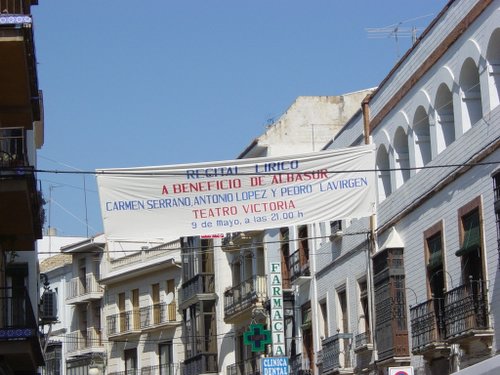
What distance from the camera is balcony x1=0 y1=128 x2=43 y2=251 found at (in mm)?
21250

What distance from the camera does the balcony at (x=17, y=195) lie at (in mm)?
21250

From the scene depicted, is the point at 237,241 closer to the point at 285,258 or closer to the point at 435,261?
the point at 285,258

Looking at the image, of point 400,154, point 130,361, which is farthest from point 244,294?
point 400,154

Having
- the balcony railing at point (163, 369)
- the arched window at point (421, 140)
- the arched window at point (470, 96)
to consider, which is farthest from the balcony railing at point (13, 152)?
the balcony railing at point (163, 369)

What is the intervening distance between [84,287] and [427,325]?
139ft

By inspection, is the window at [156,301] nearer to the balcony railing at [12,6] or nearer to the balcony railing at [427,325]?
the balcony railing at [427,325]

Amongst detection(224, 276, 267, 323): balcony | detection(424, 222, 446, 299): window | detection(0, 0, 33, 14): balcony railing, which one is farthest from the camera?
detection(224, 276, 267, 323): balcony

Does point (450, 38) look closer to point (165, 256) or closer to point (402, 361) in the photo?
point (402, 361)

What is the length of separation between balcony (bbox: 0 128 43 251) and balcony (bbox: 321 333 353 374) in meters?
13.1

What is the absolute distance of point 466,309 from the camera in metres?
25.8

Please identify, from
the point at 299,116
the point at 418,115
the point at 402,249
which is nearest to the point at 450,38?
the point at 418,115

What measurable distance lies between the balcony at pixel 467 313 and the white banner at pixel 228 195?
438 centimetres

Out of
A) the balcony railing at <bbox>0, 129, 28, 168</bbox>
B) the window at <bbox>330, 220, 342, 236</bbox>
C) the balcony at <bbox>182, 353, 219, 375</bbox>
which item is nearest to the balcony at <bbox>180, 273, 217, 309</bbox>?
the balcony at <bbox>182, 353, 219, 375</bbox>

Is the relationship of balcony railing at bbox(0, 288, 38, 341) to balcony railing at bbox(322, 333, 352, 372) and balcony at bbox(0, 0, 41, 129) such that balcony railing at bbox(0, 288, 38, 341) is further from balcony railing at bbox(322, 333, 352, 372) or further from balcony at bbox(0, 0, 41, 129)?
balcony railing at bbox(322, 333, 352, 372)
